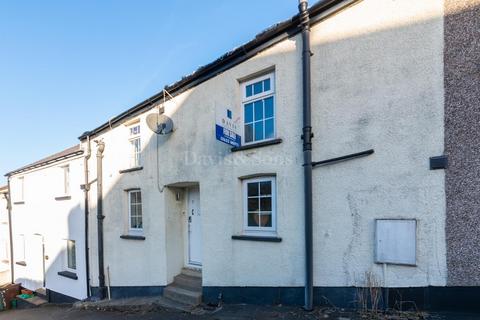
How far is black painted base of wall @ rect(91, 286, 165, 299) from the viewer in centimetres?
756

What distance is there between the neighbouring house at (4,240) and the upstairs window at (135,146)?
1152 cm

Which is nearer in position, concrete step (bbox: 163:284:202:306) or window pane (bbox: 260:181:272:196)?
window pane (bbox: 260:181:272:196)

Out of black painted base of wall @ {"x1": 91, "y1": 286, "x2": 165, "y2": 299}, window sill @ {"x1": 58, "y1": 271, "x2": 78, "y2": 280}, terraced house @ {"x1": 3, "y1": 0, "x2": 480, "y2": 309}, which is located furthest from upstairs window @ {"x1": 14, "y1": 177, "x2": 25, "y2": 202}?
terraced house @ {"x1": 3, "y1": 0, "x2": 480, "y2": 309}

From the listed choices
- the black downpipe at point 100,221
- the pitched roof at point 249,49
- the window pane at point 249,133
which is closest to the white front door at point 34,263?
the black downpipe at point 100,221

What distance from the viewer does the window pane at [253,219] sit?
19.3ft

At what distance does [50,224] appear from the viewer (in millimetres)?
11719

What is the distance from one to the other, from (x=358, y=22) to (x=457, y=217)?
135 inches

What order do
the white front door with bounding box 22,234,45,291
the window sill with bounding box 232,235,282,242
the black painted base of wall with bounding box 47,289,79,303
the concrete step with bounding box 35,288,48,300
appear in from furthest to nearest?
the white front door with bounding box 22,234,45,291
the concrete step with bounding box 35,288,48,300
the black painted base of wall with bounding box 47,289,79,303
the window sill with bounding box 232,235,282,242

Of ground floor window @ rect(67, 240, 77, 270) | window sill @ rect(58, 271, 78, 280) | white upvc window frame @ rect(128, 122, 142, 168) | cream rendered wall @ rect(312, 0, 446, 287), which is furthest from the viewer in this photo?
ground floor window @ rect(67, 240, 77, 270)

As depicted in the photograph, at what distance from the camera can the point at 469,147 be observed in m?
3.89

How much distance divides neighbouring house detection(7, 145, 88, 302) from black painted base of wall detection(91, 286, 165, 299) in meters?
1.61

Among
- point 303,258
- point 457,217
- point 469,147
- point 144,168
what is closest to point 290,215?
point 303,258

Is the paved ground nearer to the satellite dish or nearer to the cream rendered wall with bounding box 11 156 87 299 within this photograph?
the cream rendered wall with bounding box 11 156 87 299

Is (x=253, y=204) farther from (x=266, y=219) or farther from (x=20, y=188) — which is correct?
(x=20, y=188)
